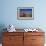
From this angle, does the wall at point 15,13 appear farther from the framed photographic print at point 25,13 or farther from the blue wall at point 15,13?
the framed photographic print at point 25,13

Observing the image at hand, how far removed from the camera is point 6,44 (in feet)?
12.2

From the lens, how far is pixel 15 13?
4242mm

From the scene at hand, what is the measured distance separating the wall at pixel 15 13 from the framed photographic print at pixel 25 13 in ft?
0.33

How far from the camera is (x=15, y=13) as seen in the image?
4242 mm

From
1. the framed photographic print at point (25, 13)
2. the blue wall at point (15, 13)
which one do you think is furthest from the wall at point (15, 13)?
the framed photographic print at point (25, 13)

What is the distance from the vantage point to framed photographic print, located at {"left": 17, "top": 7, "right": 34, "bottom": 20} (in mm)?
4230

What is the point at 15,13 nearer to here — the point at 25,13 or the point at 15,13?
the point at 15,13

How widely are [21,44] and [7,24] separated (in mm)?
928

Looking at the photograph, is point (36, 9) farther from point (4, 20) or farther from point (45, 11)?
point (4, 20)

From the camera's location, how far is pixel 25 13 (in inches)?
168

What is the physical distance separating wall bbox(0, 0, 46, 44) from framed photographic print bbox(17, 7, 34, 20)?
0.10 meters

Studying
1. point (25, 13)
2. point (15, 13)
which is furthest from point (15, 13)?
point (25, 13)

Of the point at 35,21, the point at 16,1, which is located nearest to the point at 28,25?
the point at 35,21

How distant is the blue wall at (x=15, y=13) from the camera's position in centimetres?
422
